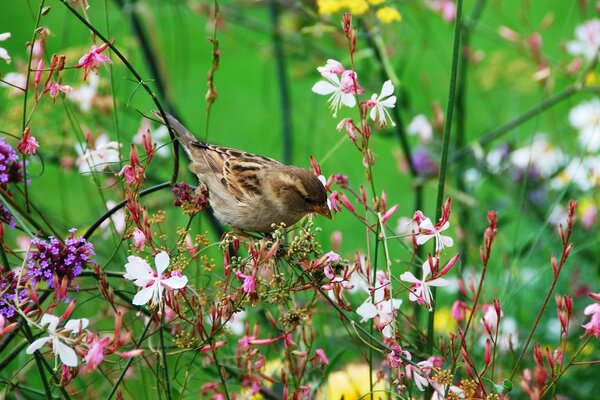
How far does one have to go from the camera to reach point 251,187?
298 centimetres

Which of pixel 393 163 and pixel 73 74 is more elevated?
pixel 393 163

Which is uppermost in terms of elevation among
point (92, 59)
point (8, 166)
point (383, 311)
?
point (92, 59)

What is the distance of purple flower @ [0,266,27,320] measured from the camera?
5.49 ft

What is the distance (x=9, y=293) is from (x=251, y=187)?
1.32 metres

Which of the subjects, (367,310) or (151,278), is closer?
(151,278)

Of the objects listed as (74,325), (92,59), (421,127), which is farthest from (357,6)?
(74,325)

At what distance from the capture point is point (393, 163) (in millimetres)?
6418

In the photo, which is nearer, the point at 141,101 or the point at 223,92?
the point at 141,101

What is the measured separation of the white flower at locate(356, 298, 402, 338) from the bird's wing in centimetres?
112

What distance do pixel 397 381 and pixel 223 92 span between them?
578 cm

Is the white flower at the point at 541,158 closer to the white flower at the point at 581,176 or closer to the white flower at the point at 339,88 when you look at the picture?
the white flower at the point at 581,176

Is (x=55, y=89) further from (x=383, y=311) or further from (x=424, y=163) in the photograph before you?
(x=424, y=163)

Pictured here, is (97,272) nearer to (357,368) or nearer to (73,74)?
(357,368)

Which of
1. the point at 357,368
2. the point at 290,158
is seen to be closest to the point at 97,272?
the point at 357,368
